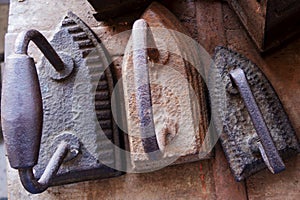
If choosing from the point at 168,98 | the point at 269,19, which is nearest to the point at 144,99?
the point at 168,98

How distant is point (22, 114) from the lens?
55 centimetres

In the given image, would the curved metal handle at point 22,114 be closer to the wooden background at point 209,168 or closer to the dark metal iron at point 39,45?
the dark metal iron at point 39,45

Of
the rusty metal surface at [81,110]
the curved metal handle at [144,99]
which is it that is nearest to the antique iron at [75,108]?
the rusty metal surface at [81,110]

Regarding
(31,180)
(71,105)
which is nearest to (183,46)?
(71,105)

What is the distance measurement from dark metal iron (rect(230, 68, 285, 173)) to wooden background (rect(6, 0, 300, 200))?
0.09 meters

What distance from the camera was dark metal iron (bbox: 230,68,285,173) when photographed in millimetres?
597

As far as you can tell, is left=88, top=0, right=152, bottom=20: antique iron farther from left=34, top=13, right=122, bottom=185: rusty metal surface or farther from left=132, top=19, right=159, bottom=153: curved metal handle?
left=132, top=19, right=159, bottom=153: curved metal handle

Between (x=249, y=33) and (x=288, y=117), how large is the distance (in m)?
0.14

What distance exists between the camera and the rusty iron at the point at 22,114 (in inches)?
21.8

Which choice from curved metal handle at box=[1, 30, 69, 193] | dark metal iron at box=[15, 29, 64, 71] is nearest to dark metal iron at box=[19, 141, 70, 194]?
curved metal handle at box=[1, 30, 69, 193]

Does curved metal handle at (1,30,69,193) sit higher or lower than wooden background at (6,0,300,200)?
higher

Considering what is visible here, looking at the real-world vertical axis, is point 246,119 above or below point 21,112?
below

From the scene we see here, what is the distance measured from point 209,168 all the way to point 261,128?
0.44ft

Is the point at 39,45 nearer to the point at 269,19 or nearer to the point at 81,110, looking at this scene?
the point at 81,110
